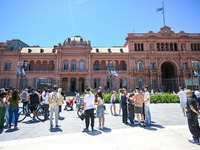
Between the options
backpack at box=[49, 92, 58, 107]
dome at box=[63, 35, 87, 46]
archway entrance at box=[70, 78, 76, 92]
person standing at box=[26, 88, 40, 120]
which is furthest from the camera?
dome at box=[63, 35, 87, 46]

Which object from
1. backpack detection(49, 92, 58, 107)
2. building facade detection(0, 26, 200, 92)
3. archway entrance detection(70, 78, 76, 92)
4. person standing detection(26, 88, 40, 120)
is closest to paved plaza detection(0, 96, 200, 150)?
backpack detection(49, 92, 58, 107)

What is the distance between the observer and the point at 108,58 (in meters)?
34.1

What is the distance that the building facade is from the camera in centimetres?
3216

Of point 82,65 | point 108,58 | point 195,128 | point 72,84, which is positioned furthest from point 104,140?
point 108,58

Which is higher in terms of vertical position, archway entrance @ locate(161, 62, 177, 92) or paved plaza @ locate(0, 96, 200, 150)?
archway entrance @ locate(161, 62, 177, 92)

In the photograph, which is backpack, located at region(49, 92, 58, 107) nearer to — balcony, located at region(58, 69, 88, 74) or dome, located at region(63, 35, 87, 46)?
balcony, located at region(58, 69, 88, 74)

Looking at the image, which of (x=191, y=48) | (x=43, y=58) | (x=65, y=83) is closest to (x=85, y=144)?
(x=65, y=83)

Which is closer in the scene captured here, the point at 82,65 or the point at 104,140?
the point at 104,140

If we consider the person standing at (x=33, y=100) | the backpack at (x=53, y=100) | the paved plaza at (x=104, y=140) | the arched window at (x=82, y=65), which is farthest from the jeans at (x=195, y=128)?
the arched window at (x=82, y=65)

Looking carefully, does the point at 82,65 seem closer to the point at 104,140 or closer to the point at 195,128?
the point at 104,140

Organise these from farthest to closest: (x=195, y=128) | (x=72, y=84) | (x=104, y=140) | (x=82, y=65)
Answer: (x=82, y=65) → (x=72, y=84) → (x=104, y=140) → (x=195, y=128)

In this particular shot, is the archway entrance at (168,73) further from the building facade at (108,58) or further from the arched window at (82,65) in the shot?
the arched window at (82,65)

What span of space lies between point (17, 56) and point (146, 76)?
35.3 meters

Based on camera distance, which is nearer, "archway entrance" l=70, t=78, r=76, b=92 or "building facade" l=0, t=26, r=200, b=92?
"building facade" l=0, t=26, r=200, b=92
